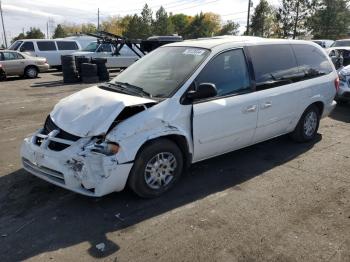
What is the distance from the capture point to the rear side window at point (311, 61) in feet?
20.0

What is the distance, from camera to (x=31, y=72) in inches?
746

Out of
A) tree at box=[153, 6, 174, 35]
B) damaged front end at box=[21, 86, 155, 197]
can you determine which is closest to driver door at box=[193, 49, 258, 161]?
damaged front end at box=[21, 86, 155, 197]

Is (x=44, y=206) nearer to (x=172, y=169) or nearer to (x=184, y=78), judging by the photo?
(x=172, y=169)

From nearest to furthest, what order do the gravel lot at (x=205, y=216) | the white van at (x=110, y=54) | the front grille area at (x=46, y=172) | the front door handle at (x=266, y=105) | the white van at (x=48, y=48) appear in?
the gravel lot at (x=205, y=216), the front grille area at (x=46, y=172), the front door handle at (x=266, y=105), the white van at (x=110, y=54), the white van at (x=48, y=48)

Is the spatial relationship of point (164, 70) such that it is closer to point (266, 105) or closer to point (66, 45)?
point (266, 105)

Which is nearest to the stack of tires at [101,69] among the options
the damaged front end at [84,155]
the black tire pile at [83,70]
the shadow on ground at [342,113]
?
the black tire pile at [83,70]

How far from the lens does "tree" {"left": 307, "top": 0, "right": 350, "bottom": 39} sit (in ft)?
148

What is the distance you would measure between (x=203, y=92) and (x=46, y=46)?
20331mm

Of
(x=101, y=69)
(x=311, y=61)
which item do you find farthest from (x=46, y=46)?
(x=311, y=61)

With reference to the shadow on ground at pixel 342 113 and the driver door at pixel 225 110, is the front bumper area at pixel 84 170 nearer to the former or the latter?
the driver door at pixel 225 110

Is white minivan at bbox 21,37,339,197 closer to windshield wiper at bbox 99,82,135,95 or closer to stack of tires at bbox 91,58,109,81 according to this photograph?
windshield wiper at bbox 99,82,135,95

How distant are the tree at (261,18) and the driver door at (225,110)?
49.3 metres

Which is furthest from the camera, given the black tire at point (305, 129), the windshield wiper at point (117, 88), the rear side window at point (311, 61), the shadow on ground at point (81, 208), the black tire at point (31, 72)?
the black tire at point (31, 72)

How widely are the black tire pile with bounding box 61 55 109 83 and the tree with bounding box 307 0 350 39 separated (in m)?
37.2
